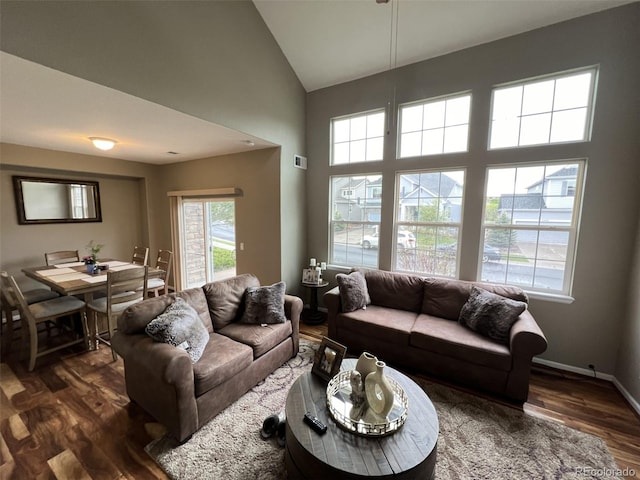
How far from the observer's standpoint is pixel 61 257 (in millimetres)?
4008

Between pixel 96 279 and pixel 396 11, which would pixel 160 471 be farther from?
pixel 396 11

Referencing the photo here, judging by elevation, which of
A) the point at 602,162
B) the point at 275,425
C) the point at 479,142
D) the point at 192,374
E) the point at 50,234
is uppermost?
the point at 479,142

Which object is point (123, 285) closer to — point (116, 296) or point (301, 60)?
point (116, 296)

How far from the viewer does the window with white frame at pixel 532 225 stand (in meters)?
2.71

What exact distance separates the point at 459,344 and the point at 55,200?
6.06 m

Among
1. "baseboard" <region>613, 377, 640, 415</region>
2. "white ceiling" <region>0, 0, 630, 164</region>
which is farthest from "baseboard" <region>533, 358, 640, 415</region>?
"white ceiling" <region>0, 0, 630, 164</region>

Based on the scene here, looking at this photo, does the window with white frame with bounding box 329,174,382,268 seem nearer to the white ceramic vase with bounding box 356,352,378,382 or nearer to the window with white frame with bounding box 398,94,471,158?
the window with white frame with bounding box 398,94,471,158

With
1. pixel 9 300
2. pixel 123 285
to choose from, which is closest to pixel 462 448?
pixel 123 285

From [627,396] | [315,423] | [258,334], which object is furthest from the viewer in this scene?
[258,334]

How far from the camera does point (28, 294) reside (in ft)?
10.7

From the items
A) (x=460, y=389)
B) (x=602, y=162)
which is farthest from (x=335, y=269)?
(x=602, y=162)

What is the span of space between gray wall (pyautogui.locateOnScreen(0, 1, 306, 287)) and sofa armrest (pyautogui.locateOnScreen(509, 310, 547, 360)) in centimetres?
281

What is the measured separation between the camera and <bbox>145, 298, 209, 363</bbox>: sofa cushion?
1917 millimetres

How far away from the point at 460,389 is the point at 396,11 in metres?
3.93
